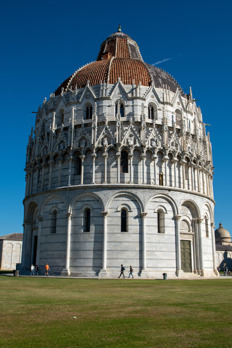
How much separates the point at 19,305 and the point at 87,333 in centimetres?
529

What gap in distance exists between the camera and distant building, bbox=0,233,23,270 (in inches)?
3051

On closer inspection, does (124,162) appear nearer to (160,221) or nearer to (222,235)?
(160,221)

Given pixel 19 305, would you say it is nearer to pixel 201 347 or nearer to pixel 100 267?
pixel 201 347

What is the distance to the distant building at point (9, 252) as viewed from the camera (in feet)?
254

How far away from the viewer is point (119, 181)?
1430 inches

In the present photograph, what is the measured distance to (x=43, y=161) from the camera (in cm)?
4125

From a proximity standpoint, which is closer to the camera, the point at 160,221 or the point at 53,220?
the point at 160,221

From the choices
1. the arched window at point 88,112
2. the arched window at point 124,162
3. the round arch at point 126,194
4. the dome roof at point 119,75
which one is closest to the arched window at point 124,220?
the round arch at point 126,194

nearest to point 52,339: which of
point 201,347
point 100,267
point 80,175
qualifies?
point 201,347

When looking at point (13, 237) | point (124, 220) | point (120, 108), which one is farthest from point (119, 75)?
point (13, 237)

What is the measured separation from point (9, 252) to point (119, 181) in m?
51.7

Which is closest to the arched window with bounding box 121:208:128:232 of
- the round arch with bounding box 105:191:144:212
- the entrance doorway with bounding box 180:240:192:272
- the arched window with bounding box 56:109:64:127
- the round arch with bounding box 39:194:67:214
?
the round arch with bounding box 105:191:144:212

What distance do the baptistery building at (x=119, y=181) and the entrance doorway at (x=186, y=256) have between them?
11 centimetres

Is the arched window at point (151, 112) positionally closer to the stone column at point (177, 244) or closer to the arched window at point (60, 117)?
the arched window at point (60, 117)
